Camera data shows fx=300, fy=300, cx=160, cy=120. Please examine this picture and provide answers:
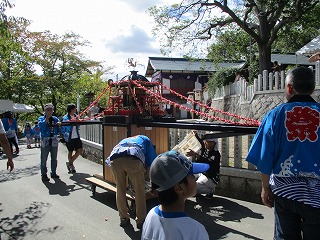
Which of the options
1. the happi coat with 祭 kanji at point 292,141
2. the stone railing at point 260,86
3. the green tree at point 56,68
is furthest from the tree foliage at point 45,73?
the happi coat with 祭 kanji at point 292,141

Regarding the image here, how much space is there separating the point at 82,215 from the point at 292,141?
3.81 m

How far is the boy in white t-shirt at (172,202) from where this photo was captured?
178cm

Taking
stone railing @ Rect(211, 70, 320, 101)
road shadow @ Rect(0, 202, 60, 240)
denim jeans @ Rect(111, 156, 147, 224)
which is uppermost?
stone railing @ Rect(211, 70, 320, 101)

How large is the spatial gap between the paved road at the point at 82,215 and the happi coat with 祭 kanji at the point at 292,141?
203cm

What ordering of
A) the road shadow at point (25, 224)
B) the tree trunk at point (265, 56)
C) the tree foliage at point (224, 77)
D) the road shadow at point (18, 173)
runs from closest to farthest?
1. the road shadow at point (25, 224)
2. the road shadow at point (18, 173)
3. the tree trunk at point (265, 56)
4. the tree foliage at point (224, 77)

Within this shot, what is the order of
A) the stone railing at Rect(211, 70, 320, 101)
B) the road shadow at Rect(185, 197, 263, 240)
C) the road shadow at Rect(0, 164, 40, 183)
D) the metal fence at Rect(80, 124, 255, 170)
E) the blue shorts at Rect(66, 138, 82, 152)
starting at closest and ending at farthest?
1. the road shadow at Rect(185, 197, 263, 240)
2. the metal fence at Rect(80, 124, 255, 170)
3. the road shadow at Rect(0, 164, 40, 183)
4. the blue shorts at Rect(66, 138, 82, 152)
5. the stone railing at Rect(211, 70, 320, 101)

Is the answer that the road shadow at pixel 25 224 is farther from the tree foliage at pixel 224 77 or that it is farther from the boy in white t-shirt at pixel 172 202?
the tree foliage at pixel 224 77

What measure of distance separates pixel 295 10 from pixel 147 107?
472 inches

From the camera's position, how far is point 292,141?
2.31 m

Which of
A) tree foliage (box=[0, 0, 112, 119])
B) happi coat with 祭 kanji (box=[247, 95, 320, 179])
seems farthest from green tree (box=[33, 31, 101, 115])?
happi coat with 祭 kanji (box=[247, 95, 320, 179])

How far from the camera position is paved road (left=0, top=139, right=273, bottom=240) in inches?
166

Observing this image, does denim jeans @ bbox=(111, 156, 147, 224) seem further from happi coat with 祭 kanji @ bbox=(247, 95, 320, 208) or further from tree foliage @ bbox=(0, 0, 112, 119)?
tree foliage @ bbox=(0, 0, 112, 119)

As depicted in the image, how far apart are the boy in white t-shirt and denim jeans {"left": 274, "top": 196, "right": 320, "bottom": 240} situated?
878mm

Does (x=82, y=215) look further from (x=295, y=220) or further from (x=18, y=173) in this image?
(x=18, y=173)
